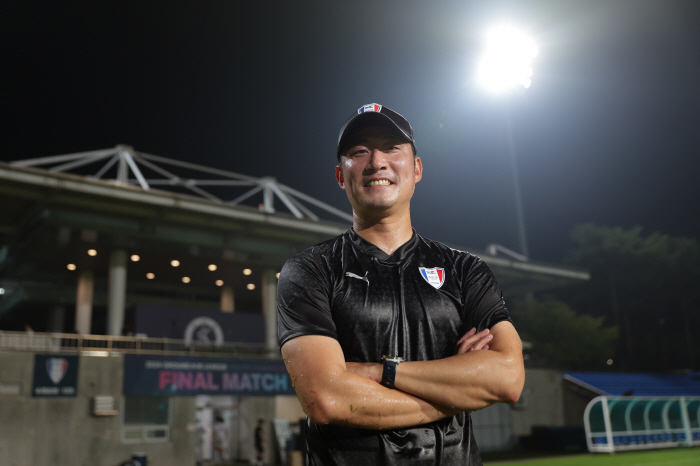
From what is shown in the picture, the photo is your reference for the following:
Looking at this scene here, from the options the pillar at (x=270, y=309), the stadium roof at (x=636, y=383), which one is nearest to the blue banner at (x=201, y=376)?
the pillar at (x=270, y=309)

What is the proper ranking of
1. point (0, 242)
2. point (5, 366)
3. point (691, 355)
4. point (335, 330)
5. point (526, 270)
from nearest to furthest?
point (335, 330) < point (5, 366) < point (0, 242) < point (526, 270) < point (691, 355)

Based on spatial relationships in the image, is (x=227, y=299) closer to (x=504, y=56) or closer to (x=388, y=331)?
(x=504, y=56)

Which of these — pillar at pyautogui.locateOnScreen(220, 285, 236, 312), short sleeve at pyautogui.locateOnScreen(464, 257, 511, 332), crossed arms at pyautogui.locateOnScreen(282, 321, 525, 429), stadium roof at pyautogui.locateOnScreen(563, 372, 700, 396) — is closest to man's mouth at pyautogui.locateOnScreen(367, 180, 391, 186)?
short sleeve at pyautogui.locateOnScreen(464, 257, 511, 332)

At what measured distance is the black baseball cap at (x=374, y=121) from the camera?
7.75 feet

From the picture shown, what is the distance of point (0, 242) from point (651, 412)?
1266 inches

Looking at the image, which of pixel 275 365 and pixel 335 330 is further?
pixel 275 365

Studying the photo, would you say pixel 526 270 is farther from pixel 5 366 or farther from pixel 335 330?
pixel 335 330

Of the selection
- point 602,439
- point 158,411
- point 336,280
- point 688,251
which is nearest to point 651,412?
point 602,439

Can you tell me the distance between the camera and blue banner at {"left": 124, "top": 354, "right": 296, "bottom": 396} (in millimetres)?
21438

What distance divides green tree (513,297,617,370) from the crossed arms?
4078cm

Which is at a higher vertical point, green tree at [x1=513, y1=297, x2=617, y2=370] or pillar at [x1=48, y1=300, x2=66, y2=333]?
pillar at [x1=48, y1=300, x2=66, y2=333]

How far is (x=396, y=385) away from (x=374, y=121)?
1.06 metres

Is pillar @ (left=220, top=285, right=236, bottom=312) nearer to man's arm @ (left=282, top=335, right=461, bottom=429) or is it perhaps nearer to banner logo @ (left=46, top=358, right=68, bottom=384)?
banner logo @ (left=46, top=358, right=68, bottom=384)

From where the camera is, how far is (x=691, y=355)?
54.5 meters
